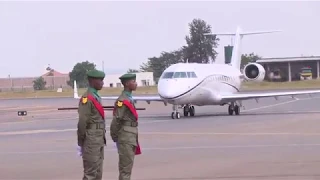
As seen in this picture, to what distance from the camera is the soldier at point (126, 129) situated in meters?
10.5

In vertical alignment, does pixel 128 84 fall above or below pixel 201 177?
above

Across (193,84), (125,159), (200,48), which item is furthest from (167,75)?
(200,48)

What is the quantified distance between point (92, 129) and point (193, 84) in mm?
24551

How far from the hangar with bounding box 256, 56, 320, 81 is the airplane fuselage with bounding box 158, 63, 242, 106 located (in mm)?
77914

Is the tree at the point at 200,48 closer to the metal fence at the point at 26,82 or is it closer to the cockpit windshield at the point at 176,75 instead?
the metal fence at the point at 26,82

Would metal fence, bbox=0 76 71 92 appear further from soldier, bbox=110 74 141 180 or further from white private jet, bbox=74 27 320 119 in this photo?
soldier, bbox=110 74 141 180

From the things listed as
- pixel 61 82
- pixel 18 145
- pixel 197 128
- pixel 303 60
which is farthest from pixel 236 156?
pixel 61 82

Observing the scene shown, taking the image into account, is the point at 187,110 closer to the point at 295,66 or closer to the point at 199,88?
the point at 199,88

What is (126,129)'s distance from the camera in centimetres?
1062

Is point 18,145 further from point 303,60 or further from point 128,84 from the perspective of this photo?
point 303,60

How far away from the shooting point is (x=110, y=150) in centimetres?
1842

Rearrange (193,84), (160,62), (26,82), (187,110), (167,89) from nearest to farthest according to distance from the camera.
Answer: (167,89) → (193,84) → (187,110) → (160,62) → (26,82)

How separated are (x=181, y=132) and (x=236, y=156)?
8.01 m

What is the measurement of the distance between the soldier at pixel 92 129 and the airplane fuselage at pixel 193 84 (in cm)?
2268
